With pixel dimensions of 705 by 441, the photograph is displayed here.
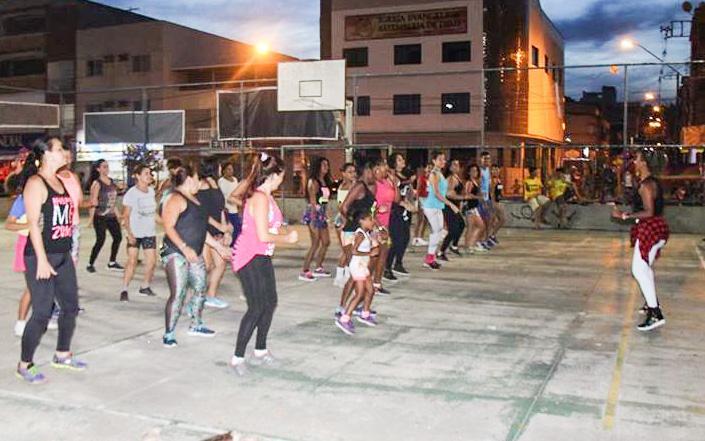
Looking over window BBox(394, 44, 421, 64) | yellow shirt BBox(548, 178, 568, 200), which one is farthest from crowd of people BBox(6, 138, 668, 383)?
window BBox(394, 44, 421, 64)

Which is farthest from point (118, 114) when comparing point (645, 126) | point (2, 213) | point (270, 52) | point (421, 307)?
point (645, 126)

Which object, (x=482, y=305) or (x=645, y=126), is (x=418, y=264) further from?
(x=645, y=126)

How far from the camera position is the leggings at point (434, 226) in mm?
11547

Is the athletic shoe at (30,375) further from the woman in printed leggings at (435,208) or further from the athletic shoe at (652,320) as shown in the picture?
the woman in printed leggings at (435,208)

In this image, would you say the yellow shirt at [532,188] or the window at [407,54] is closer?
the yellow shirt at [532,188]

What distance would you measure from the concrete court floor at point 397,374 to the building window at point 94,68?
41.7 meters

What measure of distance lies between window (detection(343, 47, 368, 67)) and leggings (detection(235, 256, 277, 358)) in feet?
113

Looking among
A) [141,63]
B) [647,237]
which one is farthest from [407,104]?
[647,237]

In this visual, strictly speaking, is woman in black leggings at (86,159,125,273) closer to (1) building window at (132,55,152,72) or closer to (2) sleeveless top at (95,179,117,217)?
(2) sleeveless top at (95,179,117,217)

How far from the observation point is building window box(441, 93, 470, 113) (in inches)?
1407

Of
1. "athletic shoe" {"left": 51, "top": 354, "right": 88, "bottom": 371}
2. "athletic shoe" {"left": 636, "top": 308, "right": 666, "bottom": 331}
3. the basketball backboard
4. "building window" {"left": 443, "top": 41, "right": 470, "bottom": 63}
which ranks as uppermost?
"building window" {"left": 443, "top": 41, "right": 470, "bottom": 63}

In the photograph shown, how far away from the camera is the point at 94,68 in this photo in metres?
48.7

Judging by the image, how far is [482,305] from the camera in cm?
856

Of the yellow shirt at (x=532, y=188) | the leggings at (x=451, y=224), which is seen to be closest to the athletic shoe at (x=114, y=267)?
the leggings at (x=451, y=224)
